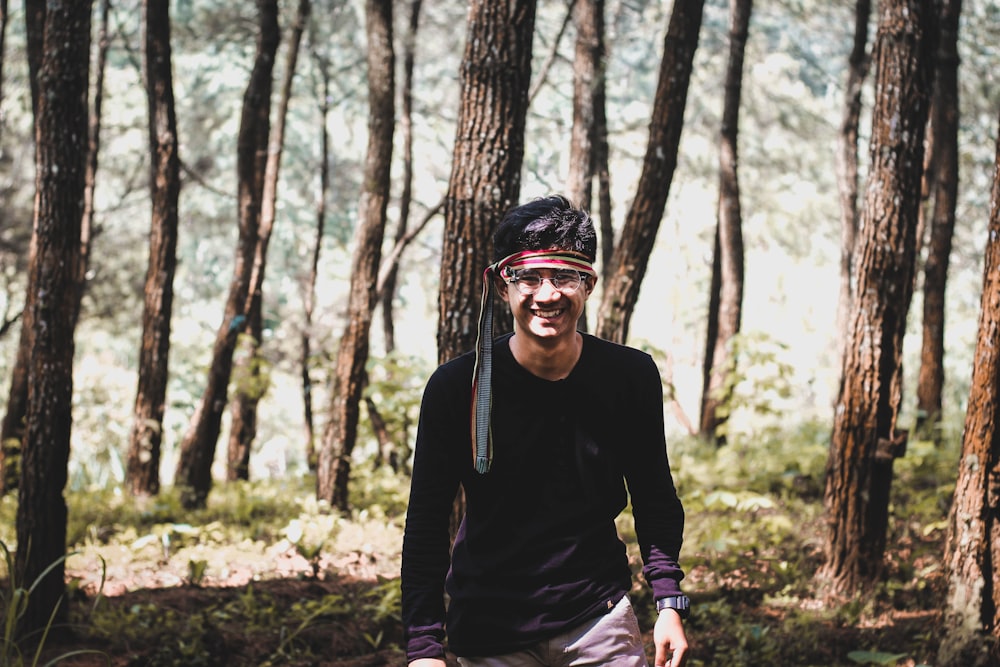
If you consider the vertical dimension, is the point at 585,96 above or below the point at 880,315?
above

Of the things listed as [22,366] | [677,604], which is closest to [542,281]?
[677,604]

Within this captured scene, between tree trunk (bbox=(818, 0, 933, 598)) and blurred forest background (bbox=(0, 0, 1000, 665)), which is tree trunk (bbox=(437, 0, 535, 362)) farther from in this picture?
tree trunk (bbox=(818, 0, 933, 598))

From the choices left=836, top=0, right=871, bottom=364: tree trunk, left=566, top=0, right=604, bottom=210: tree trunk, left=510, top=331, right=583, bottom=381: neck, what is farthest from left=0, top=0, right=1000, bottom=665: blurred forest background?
left=510, top=331, right=583, bottom=381: neck

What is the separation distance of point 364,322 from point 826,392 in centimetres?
2665

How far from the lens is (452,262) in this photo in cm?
552

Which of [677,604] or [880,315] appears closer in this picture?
[677,604]

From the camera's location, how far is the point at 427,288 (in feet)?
83.6

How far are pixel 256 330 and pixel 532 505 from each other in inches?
427

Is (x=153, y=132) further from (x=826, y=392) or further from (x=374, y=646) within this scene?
(x=826, y=392)

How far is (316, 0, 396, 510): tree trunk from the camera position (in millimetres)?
9656

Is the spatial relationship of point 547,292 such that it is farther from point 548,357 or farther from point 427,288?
point 427,288

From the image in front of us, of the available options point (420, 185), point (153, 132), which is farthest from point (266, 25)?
point (420, 185)

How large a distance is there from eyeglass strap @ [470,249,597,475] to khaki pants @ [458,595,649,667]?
1.69 feet

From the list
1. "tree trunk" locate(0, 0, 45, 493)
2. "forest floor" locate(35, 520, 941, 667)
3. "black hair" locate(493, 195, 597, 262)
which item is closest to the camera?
"black hair" locate(493, 195, 597, 262)
